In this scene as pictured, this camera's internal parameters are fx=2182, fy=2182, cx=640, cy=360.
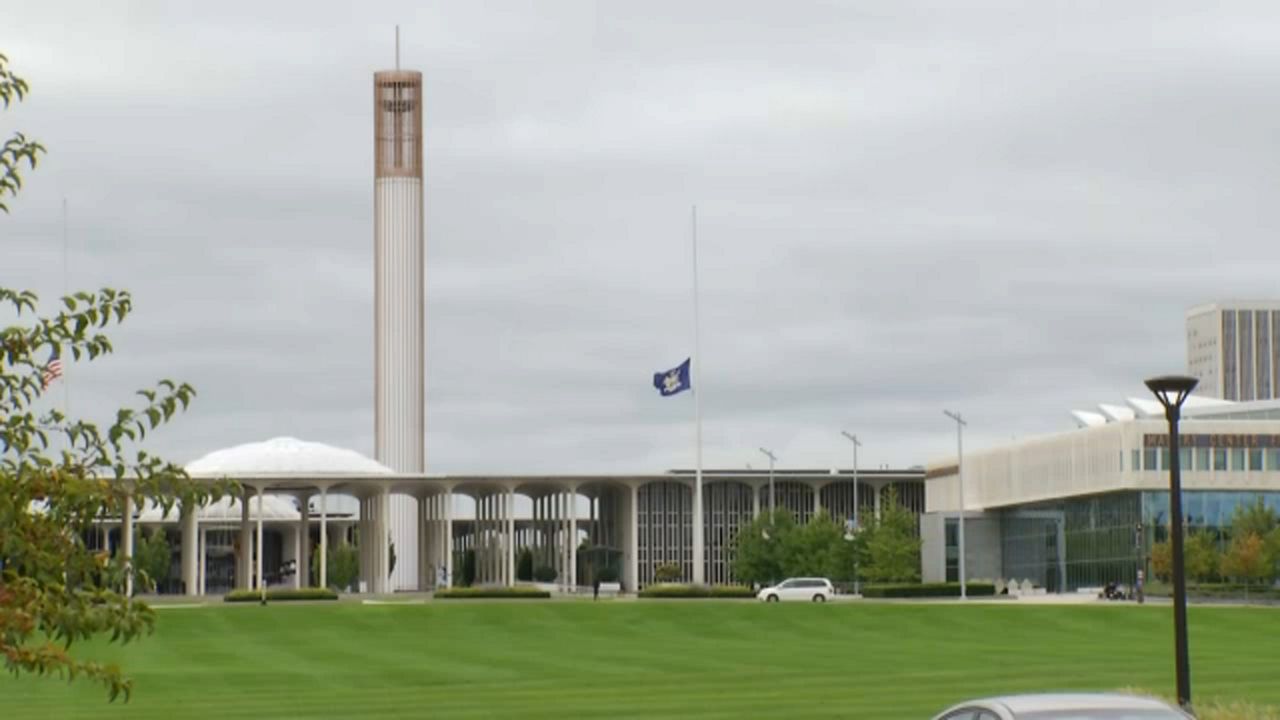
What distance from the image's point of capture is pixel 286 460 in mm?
138500

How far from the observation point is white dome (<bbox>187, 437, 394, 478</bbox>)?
5364 inches

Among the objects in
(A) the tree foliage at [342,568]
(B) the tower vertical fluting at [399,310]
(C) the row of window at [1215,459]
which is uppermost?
(B) the tower vertical fluting at [399,310]

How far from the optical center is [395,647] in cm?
6869

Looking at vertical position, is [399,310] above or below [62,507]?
above

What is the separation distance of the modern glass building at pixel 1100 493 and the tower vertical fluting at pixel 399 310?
38269 mm

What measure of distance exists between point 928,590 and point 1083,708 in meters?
96.9

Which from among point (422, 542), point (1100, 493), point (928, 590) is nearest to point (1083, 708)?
point (928, 590)

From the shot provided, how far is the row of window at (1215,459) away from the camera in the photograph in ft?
382

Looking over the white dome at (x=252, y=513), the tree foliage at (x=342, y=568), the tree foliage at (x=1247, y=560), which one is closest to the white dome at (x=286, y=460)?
the white dome at (x=252, y=513)

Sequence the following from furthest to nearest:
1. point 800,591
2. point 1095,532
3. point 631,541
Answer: point 631,541 → point 1095,532 → point 800,591

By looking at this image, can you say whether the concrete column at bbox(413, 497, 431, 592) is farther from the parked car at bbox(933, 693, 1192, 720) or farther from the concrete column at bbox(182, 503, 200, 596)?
the parked car at bbox(933, 693, 1192, 720)

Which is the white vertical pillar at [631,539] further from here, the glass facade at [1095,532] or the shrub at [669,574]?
the glass facade at [1095,532]

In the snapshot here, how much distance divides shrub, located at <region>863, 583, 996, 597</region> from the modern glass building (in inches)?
373

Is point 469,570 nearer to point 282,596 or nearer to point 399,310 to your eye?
point 399,310
